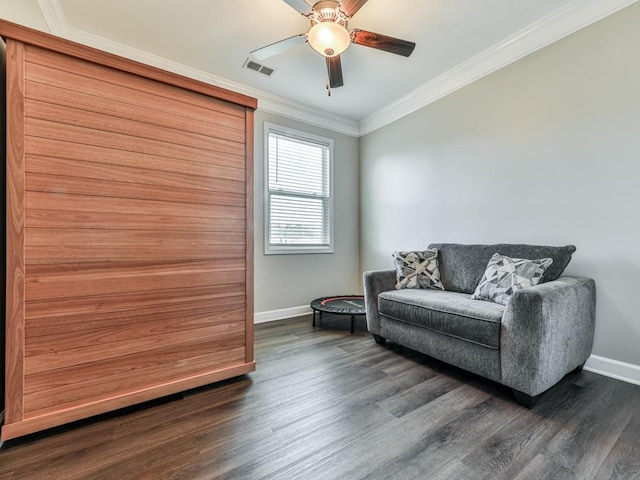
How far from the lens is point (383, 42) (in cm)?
206

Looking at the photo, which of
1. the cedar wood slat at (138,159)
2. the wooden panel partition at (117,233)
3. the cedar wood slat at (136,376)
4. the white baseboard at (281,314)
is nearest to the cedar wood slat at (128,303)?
the wooden panel partition at (117,233)

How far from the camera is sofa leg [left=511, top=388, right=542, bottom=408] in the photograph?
1.61m

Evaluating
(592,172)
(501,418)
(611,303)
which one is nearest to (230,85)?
(592,172)

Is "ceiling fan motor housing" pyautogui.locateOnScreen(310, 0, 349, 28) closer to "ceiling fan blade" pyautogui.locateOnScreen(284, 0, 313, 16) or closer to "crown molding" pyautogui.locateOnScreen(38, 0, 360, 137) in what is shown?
"ceiling fan blade" pyautogui.locateOnScreen(284, 0, 313, 16)

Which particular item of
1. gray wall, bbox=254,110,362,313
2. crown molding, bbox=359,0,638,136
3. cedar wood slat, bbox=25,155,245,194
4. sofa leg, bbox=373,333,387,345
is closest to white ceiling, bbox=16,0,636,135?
crown molding, bbox=359,0,638,136

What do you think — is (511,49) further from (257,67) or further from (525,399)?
(525,399)

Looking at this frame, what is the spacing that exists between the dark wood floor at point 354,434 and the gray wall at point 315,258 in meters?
1.56

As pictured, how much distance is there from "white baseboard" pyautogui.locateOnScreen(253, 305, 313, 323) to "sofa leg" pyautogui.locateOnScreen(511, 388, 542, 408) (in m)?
2.47

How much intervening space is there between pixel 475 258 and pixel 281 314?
229cm

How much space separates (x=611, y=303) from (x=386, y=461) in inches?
79.8

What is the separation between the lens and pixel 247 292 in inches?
79.5

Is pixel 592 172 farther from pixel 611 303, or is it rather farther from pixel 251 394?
pixel 251 394

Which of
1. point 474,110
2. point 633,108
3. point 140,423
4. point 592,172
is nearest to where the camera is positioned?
point 140,423

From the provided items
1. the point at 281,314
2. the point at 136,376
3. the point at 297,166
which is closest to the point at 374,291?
the point at 281,314
